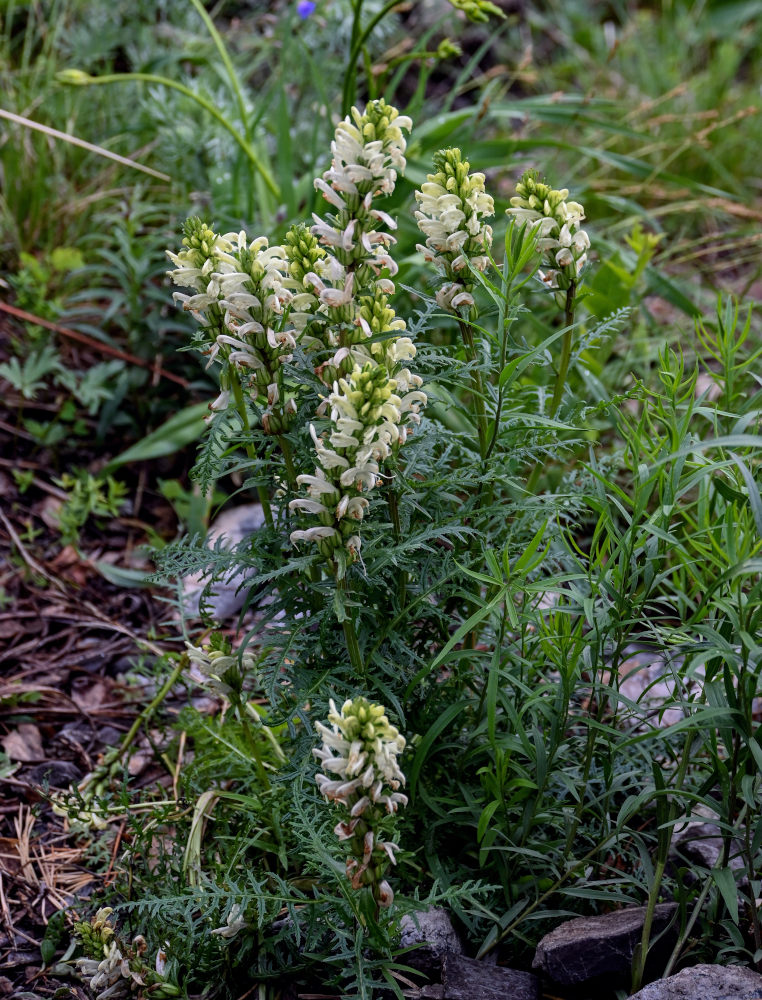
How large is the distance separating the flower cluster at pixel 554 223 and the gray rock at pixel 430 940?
3.84 ft

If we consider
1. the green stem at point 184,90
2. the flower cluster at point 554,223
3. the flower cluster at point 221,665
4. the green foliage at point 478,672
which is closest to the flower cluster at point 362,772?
the green foliage at point 478,672

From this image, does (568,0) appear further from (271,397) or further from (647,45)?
(271,397)

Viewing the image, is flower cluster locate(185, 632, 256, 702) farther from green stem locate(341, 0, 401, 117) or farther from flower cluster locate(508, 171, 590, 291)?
green stem locate(341, 0, 401, 117)

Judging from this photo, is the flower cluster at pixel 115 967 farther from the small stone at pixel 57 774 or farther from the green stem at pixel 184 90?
the green stem at pixel 184 90

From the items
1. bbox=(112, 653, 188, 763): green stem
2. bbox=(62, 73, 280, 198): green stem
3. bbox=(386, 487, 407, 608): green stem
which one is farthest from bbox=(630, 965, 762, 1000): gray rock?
bbox=(62, 73, 280, 198): green stem

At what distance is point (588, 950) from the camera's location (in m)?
1.55

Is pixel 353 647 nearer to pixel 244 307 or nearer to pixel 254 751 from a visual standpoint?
pixel 254 751

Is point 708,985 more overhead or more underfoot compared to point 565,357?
more underfoot

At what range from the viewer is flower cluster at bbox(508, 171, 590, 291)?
162cm

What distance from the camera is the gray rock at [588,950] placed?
155cm

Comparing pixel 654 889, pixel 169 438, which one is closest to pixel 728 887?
pixel 654 889

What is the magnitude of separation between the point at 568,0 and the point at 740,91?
1.44 meters

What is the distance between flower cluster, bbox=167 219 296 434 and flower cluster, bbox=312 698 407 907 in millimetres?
534

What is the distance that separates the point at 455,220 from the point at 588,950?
1.25 metres
